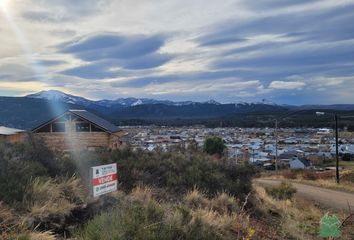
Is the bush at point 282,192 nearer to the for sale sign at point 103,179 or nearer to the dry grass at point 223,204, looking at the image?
the dry grass at point 223,204

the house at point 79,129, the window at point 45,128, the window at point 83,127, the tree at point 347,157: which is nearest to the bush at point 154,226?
the house at point 79,129

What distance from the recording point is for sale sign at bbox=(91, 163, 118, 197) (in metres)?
8.98

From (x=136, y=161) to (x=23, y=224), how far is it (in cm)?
777

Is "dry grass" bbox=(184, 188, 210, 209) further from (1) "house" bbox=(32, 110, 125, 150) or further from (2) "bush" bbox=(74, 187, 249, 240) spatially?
(1) "house" bbox=(32, 110, 125, 150)

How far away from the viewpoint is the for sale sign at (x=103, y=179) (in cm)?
898

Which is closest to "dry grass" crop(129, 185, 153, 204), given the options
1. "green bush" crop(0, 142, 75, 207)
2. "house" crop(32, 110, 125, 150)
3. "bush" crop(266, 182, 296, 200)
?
"green bush" crop(0, 142, 75, 207)

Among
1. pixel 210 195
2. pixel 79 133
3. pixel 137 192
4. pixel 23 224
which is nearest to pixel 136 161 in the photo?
pixel 210 195

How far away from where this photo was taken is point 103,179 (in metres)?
Answer: 9.27

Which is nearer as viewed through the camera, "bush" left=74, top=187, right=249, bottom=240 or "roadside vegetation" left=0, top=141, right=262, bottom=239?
"bush" left=74, top=187, right=249, bottom=240

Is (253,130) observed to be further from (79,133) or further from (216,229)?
(216,229)

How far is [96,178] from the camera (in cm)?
905

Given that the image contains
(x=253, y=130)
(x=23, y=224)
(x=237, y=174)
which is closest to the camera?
(x=23, y=224)

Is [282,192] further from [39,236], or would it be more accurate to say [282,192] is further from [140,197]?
[39,236]

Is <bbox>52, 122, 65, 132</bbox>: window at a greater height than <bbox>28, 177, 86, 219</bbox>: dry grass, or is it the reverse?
<bbox>52, 122, 65, 132</bbox>: window
